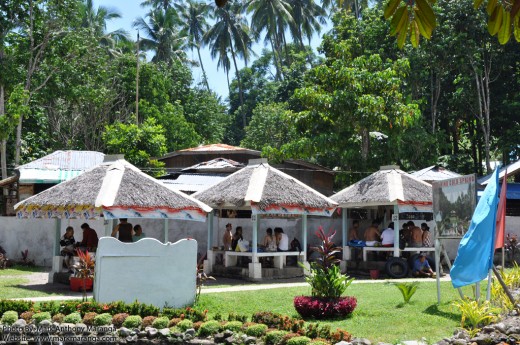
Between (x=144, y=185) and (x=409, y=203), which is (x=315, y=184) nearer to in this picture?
(x=409, y=203)

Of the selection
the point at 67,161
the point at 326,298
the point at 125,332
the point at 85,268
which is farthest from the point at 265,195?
the point at 67,161

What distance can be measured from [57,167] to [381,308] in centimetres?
1779

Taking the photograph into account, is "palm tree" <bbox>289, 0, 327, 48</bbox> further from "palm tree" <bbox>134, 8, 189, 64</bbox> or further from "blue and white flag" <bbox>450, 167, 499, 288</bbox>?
"blue and white flag" <bbox>450, 167, 499, 288</bbox>

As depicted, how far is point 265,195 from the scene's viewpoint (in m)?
19.2

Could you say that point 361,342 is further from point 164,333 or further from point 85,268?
point 85,268

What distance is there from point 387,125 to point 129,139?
39.9 feet

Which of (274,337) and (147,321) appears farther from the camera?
(147,321)

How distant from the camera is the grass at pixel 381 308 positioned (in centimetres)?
1138

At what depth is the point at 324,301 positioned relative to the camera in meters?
13.0

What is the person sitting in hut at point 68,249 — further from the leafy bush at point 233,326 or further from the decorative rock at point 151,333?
the leafy bush at point 233,326

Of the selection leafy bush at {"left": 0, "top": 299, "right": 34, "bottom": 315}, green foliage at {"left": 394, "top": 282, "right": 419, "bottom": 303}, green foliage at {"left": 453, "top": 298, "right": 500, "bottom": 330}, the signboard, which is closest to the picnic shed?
green foliage at {"left": 394, "top": 282, "right": 419, "bottom": 303}

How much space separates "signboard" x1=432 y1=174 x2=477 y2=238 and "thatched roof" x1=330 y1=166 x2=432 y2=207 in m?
6.38

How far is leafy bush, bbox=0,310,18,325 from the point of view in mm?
11602

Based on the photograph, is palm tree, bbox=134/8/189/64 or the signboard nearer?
the signboard
